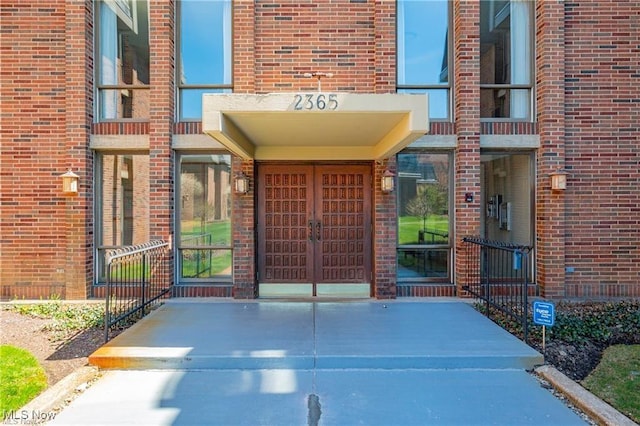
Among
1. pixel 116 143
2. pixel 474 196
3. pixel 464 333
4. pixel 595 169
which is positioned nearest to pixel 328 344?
pixel 464 333

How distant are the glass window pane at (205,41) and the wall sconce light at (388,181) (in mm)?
3412

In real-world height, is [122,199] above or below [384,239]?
above

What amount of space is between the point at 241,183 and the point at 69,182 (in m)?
2.92

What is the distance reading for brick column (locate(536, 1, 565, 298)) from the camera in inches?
272

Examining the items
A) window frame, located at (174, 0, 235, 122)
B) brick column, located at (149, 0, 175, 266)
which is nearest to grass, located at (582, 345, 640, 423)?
brick column, located at (149, 0, 175, 266)

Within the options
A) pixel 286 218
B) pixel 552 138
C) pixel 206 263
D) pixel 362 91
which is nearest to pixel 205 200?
pixel 206 263

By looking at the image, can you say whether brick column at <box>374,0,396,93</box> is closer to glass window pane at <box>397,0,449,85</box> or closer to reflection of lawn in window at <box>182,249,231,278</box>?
glass window pane at <box>397,0,449,85</box>

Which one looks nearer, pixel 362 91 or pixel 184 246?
pixel 362 91

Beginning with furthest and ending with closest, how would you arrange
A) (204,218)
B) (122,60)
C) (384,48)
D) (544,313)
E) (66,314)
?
1. (122,60)
2. (204,218)
3. (384,48)
4. (66,314)
5. (544,313)

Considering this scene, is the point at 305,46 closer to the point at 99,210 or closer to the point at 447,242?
the point at 447,242

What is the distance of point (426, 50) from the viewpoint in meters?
7.27

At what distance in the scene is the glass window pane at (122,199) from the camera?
Answer: 7250mm

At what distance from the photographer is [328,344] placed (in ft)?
15.5

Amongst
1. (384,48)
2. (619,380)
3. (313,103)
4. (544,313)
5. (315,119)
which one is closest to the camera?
(619,380)
